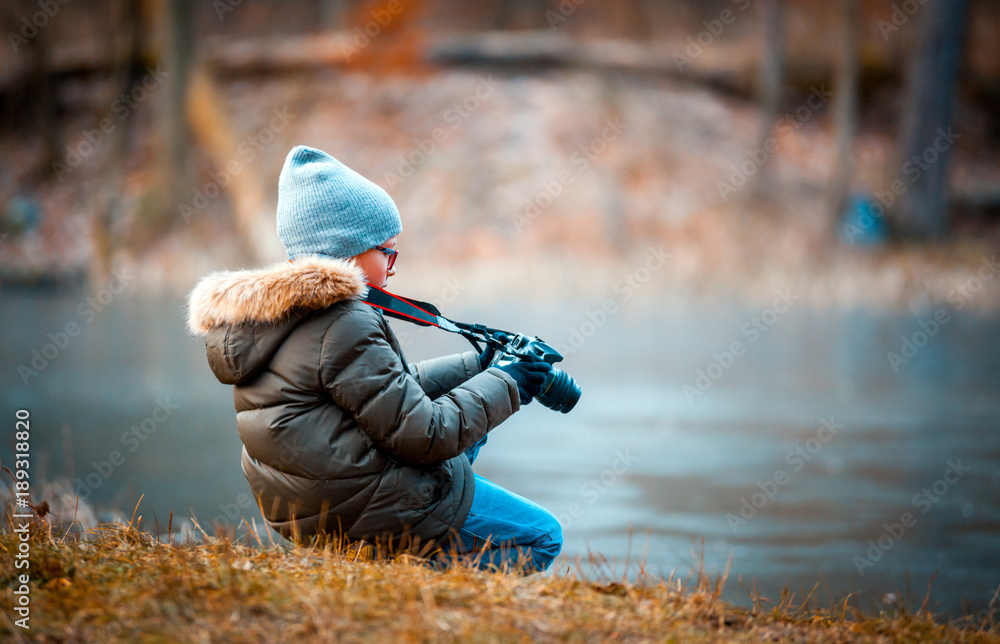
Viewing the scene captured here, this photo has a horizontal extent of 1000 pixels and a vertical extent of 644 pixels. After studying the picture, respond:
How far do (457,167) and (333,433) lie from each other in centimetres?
2009

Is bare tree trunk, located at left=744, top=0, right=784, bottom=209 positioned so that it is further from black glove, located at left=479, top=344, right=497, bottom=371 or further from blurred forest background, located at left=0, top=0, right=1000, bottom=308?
black glove, located at left=479, top=344, right=497, bottom=371

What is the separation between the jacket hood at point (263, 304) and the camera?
2.68 m

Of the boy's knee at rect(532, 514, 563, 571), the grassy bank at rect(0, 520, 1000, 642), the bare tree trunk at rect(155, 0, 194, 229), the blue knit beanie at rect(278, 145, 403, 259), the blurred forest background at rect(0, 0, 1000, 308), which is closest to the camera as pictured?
the grassy bank at rect(0, 520, 1000, 642)

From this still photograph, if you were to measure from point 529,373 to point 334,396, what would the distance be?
0.62 meters

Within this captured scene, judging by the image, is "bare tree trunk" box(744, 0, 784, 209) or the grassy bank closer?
the grassy bank

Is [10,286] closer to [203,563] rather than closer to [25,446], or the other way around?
[25,446]

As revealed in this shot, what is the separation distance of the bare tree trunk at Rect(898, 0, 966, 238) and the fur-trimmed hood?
1673 centimetres

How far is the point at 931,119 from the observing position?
60.2ft

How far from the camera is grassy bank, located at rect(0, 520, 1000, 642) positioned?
2291mm

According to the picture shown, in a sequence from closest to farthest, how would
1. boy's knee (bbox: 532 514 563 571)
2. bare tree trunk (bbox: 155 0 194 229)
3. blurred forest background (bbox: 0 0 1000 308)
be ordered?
boy's knee (bbox: 532 514 563 571)
blurred forest background (bbox: 0 0 1000 308)
bare tree trunk (bbox: 155 0 194 229)

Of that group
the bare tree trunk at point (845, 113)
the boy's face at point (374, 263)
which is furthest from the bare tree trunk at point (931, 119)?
the boy's face at point (374, 263)

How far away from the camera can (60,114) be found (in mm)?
25500

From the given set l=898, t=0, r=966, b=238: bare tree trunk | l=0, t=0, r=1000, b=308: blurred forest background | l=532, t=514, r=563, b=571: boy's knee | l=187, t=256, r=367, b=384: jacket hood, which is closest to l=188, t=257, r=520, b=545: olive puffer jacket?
l=187, t=256, r=367, b=384: jacket hood

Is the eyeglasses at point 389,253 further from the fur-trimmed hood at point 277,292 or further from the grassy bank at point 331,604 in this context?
the grassy bank at point 331,604
